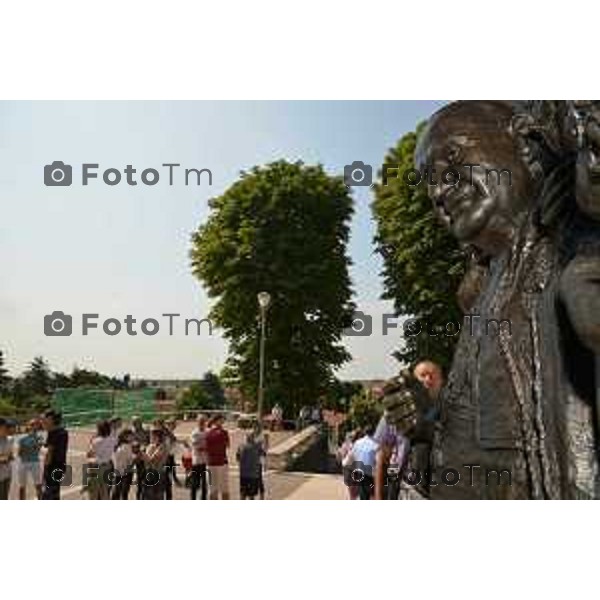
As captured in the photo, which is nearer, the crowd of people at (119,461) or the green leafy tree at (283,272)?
the crowd of people at (119,461)

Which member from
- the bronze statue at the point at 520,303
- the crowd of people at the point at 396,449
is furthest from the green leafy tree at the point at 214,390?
the bronze statue at the point at 520,303

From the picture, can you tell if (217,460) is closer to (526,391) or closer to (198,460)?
(198,460)

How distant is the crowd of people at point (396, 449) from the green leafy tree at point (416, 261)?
6.36 m

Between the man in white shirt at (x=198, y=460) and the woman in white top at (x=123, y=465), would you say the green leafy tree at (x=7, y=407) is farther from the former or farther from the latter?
the woman in white top at (x=123, y=465)

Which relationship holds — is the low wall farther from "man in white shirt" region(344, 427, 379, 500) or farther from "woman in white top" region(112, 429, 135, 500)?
"woman in white top" region(112, 429, 135, 500)

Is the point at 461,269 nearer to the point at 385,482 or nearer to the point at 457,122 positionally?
the point at 385,482

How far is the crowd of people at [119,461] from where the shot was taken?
369 inches

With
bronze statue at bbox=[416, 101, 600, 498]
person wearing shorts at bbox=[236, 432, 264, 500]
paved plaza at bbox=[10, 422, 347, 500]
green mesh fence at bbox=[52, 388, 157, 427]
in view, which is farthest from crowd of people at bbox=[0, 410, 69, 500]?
green mesh fence at bbox=[52, 388, 157, 427]

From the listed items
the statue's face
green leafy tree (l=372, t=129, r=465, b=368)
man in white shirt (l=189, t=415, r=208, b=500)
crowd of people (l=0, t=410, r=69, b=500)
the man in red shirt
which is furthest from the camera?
green leafy tree (l=372, t=129, r=465, b=368)

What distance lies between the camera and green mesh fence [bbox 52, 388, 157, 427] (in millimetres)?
20734

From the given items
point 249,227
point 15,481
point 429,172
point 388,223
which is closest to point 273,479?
point 15,481

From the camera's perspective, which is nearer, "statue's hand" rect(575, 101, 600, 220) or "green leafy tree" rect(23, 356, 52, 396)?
"statue's hand" rect(575, 101, 600, 220)

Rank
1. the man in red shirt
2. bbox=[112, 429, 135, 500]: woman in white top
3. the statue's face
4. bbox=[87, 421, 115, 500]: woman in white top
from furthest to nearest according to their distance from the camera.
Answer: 1. the man in red shirt
2. bbox=[87, 421, 115, 500]: woman in white top
3. bbox=[112, 429, 135, 500]: woman in white top
4. the statue's face

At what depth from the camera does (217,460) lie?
10977 millimetres
